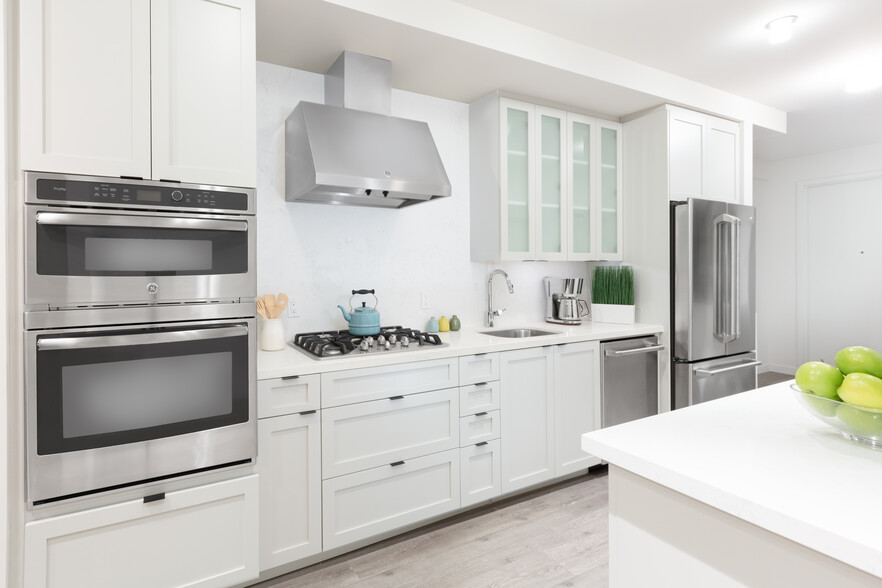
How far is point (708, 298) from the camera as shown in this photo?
3418 mm

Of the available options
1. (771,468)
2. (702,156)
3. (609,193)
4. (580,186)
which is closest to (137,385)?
(771,468)

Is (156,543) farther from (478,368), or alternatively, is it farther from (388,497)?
(478,368)

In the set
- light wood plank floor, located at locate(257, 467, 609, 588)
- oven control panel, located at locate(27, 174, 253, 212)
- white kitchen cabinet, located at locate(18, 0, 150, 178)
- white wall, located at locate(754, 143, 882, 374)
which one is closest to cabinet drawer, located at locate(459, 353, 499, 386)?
light wood plank floor, located at locate(257, 467, 609, 588)

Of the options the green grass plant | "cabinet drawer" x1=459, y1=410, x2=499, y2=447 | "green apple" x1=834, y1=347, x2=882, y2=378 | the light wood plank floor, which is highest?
the green grass plant

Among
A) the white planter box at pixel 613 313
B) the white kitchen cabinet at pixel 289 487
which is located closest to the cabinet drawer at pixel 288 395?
the white kitchen cabinet at pixel 289 487

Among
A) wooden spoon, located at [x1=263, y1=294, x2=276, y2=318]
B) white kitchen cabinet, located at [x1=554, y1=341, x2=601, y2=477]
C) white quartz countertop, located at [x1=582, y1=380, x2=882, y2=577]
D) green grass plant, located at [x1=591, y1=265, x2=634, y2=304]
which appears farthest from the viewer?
green grass plant, located at [x1=591, y1=265, x2=634, y2=304]

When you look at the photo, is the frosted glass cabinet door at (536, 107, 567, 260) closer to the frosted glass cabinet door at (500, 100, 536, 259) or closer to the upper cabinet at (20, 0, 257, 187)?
the frosted glass cabinet door at (500, 100, 536, 259)

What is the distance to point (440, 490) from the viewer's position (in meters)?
2.49

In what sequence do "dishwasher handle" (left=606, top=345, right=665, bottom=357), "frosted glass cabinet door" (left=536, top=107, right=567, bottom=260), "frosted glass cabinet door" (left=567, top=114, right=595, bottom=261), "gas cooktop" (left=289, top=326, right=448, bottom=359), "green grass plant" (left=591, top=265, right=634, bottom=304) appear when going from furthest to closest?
"green grass plant" (left=591, top=265, right=634, bottom=304)
"frosted glass cabinet door" (left=567, top=114, right=595, bottom=261)
"frosted glass cabinet door" (left=536, top=107, right=567, bottom=260)
"dishwasher handle" (left=606, top=345, right=665, bottom=357)
"gas cooktop" (left=289, top=326, right=448, bottom=359)

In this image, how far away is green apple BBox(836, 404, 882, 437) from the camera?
0.91 meters

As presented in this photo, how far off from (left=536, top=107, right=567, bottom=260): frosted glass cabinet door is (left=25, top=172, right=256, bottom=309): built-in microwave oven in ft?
6.72

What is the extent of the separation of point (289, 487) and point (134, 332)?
90 cm

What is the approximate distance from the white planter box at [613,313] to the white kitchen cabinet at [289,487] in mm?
2381

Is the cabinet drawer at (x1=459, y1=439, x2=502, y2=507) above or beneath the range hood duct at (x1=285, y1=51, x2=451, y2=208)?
beneath
